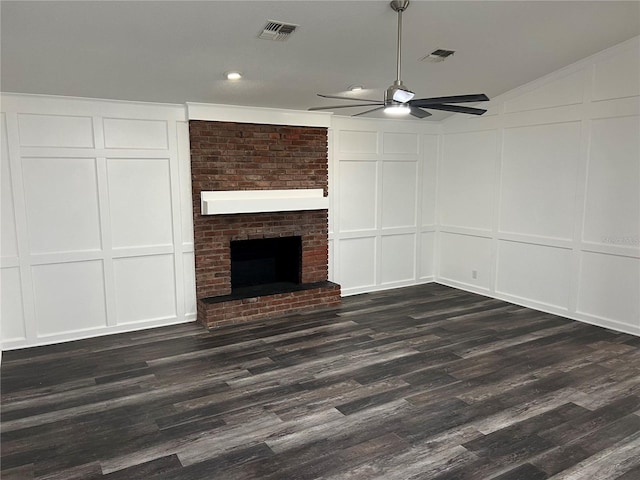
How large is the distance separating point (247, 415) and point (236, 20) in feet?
9.41

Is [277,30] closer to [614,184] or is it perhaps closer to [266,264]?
[266,264]

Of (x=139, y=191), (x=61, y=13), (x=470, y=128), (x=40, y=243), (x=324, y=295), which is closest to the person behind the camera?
(x=61, y=13)

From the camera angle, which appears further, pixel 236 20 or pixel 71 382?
pixel 71 382

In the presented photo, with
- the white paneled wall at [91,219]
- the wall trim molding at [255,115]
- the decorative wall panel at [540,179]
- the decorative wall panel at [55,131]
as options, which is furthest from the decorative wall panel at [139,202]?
the decorative wall panel at [540,179]

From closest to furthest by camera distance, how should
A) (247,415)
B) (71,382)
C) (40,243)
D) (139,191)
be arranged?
(247,415), (71,382), (40,243), (139,191)

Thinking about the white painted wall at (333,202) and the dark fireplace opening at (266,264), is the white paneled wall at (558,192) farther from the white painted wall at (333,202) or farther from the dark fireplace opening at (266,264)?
the dark fireplace opening at (266,264)

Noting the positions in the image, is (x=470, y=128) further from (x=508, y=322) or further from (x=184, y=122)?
(x=184, y=122)

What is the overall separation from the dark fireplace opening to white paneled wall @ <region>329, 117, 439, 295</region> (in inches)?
21.8

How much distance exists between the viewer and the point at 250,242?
19.3 ft

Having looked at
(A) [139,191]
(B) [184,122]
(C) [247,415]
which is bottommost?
(C) [247,415]

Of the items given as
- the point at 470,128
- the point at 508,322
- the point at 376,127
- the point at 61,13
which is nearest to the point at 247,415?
the point at 61,13

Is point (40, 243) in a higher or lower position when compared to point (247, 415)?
higher

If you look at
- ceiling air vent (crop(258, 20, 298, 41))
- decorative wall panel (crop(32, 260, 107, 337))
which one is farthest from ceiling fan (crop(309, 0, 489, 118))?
decorative wall panel (crop(32, 260, 107, 337))

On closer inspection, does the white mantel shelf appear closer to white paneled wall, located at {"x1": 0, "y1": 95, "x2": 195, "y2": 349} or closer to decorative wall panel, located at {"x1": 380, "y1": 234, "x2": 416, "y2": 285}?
white paneled wall, located at {"x1": 0, "y1": 95, "x2": 195, "y2": 349}
